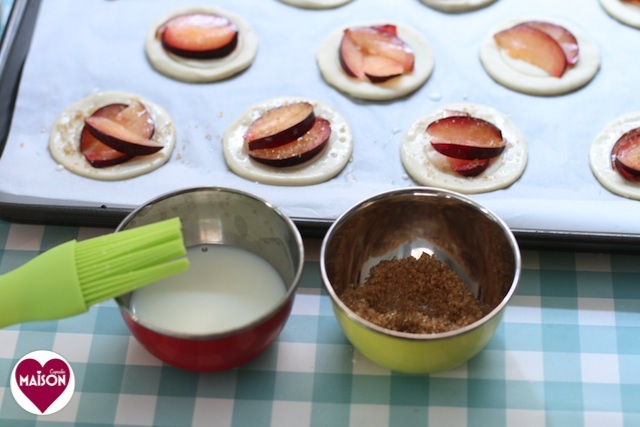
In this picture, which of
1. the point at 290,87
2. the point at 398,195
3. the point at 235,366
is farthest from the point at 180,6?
the point at 235,366

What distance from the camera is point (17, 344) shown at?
4.61ft

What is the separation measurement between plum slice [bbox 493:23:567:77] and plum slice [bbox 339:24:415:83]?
0.21 meters

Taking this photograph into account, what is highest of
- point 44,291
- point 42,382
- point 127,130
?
point 44,291

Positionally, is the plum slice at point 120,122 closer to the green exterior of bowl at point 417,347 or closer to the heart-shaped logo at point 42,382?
the heart-shaped logo at point 42,382

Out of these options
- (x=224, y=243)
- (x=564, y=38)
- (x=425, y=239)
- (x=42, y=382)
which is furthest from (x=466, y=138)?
(x=42, y=382)

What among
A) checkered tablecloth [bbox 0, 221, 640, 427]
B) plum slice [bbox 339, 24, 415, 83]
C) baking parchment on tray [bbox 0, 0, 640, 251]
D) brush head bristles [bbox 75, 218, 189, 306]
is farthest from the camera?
plum slice [bbox 339, 24, 415, 83]

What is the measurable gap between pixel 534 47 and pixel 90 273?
3.57ft

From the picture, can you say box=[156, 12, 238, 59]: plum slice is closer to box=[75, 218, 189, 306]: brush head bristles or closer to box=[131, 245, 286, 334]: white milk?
box=[131, 245, 286, 334]: white milk

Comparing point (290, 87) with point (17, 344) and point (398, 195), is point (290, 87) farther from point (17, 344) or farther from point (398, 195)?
point (17, 344)

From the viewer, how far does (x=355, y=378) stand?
4.46ft

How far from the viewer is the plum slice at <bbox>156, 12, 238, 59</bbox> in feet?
6.07

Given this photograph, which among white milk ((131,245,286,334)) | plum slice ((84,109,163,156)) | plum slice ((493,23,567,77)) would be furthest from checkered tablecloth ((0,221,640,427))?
plum slice ((493,23,567,77))

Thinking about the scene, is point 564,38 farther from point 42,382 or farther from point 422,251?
point 42,382

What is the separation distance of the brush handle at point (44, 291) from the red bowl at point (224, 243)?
0.22 feet
